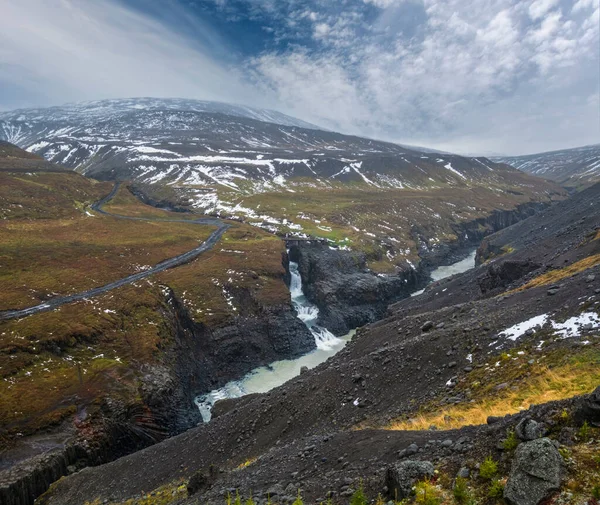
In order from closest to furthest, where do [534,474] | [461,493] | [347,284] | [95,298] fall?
[534,474] < [461,493] < [95,298] < [347,284]

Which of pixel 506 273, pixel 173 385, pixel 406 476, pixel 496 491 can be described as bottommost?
pixel 506 273

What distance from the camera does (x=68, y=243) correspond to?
82688 millimetres

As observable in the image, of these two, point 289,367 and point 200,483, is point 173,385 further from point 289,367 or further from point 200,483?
point 200,483

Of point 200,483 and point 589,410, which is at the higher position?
point 589,410

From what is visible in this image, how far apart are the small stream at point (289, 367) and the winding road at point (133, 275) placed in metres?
25.2

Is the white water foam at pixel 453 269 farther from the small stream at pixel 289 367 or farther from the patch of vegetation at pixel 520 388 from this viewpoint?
the patch of vegetation at pixel 520 388

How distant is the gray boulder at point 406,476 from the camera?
35.1 ft

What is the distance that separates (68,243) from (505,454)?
93437 millimetres

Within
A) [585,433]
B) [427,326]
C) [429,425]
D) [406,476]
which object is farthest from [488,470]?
[427,326]

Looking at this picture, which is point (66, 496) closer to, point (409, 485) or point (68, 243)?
point (409, 485)

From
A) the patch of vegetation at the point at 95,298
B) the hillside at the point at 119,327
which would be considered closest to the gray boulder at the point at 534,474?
the hillside at the point at 119,327

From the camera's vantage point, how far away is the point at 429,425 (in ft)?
57.5

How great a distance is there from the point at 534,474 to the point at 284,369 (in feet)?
168

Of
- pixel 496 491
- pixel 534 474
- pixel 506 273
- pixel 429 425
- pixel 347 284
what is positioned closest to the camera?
pixel 534 474
